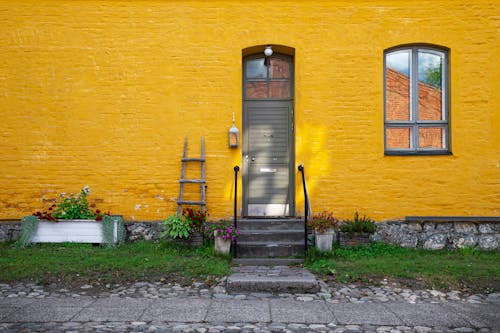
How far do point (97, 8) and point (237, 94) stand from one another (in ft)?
10.2

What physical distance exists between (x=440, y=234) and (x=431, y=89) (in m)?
2.77

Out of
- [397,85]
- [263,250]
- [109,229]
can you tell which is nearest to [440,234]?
[397,85]

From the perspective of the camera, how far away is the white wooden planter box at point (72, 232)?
7.64 m

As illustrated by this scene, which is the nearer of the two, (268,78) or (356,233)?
(356,233)

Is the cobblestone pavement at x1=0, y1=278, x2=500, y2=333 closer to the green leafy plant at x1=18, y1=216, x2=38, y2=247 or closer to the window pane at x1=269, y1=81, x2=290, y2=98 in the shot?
the green leafy plant at x1=18, y1=216, x2=38, y2=247

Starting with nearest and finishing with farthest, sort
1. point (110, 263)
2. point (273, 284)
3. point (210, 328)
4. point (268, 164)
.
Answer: point (210, 328)
point (273, 284)
point (110, 263)
point (268, 164)

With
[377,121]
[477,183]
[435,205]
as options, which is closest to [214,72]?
[377,121]

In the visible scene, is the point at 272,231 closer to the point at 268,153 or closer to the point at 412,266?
the point at 268,153

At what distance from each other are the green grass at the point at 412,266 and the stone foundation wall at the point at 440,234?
8.3 inches

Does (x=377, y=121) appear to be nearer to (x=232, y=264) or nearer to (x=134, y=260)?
(x=232, y=264)

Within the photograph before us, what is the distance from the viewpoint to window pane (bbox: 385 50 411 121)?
27.1 feet

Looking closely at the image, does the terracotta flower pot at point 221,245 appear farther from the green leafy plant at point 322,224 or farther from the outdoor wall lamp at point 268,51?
the outdoor wall lamp at point 268,51

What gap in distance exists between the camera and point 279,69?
850 centimetres

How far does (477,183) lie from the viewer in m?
7.99
